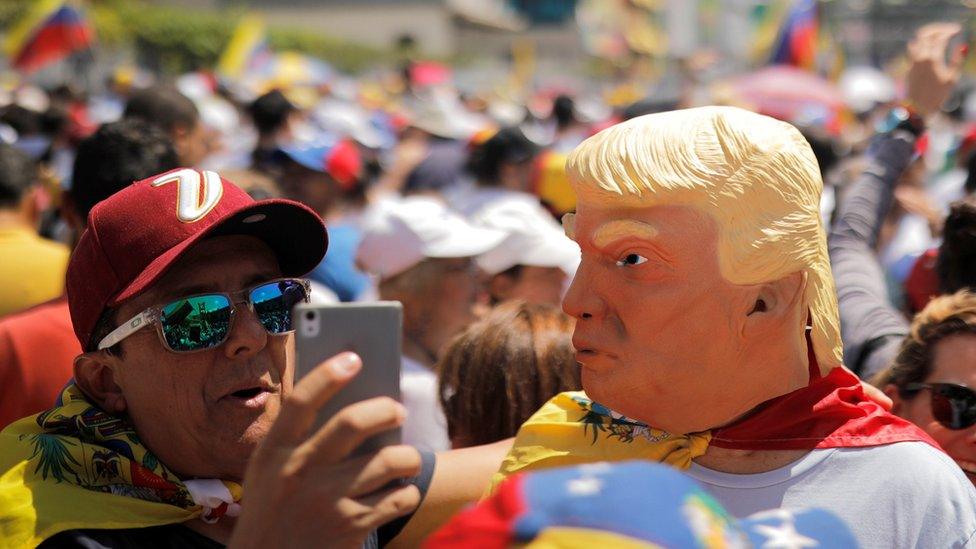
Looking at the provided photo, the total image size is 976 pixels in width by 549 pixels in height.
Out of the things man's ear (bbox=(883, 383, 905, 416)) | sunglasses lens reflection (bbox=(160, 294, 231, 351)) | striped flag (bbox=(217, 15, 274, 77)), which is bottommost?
man's ear (bbox=(883, 383, 905, 416))

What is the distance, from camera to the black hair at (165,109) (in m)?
5.75

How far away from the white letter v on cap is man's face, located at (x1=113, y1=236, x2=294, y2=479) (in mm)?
59

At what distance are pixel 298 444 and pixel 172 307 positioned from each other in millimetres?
755

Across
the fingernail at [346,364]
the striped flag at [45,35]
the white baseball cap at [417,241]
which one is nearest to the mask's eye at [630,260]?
the fingernail at [346,364]

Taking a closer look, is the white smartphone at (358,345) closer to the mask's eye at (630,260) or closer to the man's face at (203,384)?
the mask's eye at (630,260)

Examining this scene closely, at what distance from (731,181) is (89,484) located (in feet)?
3.98

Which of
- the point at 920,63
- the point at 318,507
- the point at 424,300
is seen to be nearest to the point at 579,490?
the point at 318,507

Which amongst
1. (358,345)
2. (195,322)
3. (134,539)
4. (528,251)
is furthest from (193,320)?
(528,251)

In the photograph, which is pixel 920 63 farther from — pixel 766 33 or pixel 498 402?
pixel 766 33

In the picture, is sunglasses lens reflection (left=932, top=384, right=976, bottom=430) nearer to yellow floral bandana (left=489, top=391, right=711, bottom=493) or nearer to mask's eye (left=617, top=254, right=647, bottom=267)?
yellow floral bandana (left=489, top=391, right=711, bottom=493)

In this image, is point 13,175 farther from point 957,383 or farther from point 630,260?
point 957,383

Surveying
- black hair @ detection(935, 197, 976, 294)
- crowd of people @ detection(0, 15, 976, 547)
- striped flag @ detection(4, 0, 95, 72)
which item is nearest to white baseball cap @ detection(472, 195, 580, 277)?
crowd of people @ detection(0, 15, 976, 547)

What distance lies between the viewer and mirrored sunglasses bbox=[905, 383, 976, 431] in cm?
240

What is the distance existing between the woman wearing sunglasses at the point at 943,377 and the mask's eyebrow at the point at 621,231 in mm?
974
